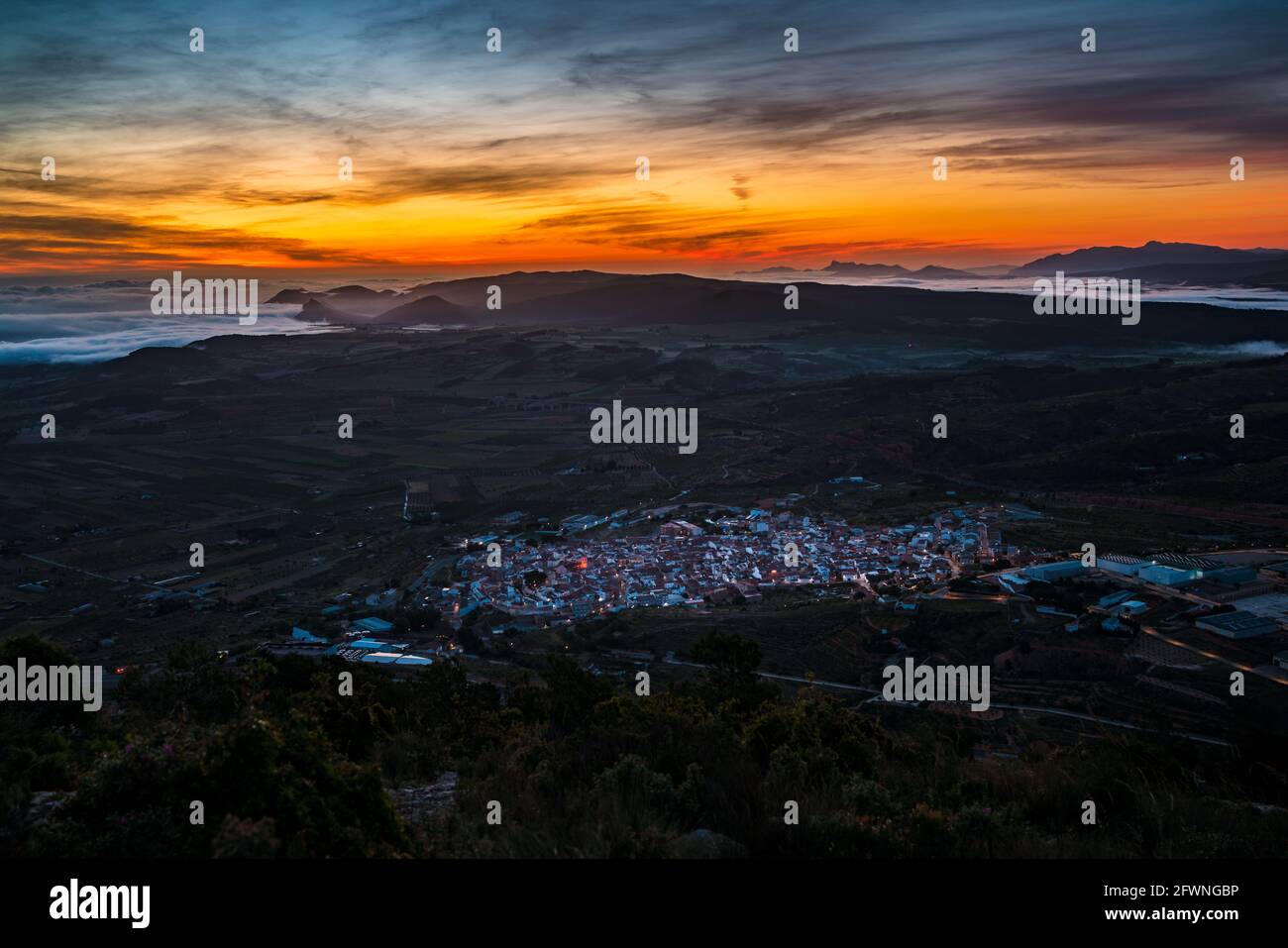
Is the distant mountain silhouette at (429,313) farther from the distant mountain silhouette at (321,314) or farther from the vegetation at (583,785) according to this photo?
the vegetation at (583,785)

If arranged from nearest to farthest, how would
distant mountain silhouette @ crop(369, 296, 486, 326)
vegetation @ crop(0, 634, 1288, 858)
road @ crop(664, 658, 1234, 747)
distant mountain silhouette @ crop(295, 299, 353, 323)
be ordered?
vegetation @ crop(0, 634, 1288, 858) → road @ crop(664, 658, 1234, 747) → distant mountain silhouette @ crop(295, 299, 353, 323) → distant mountain silhouette @ crop(369, 296, 486, 326)

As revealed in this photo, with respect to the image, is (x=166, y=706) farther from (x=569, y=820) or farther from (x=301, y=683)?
(x=569, y=820)

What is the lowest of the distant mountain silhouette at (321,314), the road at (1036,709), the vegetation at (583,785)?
the road at (1036,709)

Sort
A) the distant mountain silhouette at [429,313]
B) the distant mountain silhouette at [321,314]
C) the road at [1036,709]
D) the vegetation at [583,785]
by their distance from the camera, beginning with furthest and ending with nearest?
1. the distant mountain silhouette at [429,313]
2. the distant mountain silhouette at [321,314]
3. the road at [1036,709]
4. the vegetation at [583,785]

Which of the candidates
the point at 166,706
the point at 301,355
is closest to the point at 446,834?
the point at 166,706

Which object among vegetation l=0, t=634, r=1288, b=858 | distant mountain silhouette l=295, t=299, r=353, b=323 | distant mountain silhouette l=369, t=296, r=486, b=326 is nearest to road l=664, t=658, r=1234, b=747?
vegetation l=0, t=634, r=1288, b=858

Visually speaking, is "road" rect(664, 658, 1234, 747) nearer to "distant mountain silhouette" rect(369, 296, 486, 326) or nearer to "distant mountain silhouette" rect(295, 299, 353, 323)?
"distant mountain silhouette" rect(295, 299, 353, 323)

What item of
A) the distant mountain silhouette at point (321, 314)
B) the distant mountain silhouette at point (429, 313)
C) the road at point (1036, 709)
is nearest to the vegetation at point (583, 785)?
the road at point (1036, 709)

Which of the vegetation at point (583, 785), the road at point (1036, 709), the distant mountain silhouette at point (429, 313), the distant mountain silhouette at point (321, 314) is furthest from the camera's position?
the distant mountain silhouette at point (429, 313)

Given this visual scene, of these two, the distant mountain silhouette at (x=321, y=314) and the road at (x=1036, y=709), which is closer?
the road at (x=1036, y=709)
